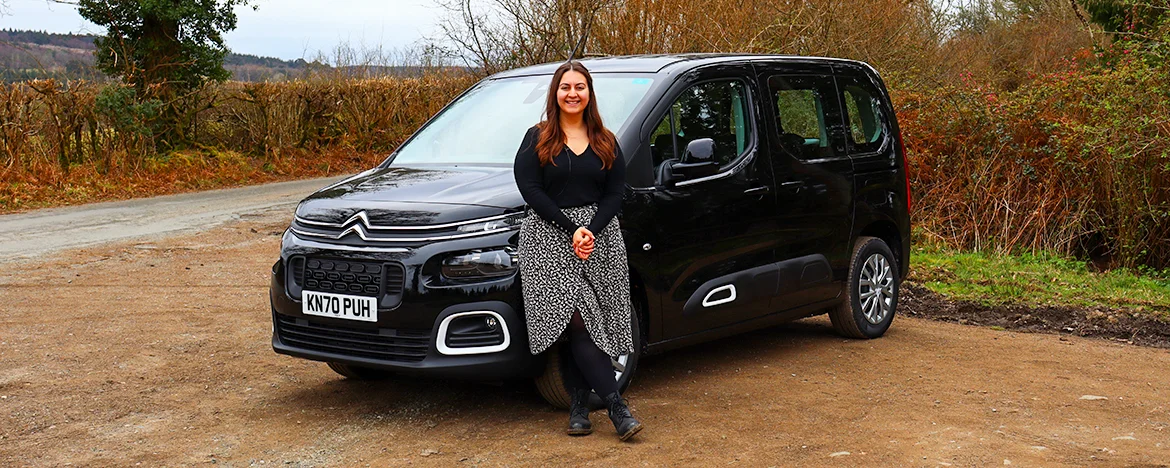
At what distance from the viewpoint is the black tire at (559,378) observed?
19.3 feet

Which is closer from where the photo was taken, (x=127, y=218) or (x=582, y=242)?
(x=582, y=242)

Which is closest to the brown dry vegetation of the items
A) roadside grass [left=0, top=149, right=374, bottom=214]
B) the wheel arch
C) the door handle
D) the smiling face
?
roadside grass [left=0, top=149, right=374, bottom=214]

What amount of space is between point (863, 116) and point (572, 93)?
10.8 ft

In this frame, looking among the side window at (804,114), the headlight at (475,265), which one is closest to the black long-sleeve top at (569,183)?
the headlight at (475,265)

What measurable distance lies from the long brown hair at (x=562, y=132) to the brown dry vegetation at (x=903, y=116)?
7133 mm

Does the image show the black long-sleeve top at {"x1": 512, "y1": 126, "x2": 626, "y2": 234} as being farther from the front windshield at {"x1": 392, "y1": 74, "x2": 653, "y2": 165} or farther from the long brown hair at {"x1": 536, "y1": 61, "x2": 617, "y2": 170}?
the front windshield at {"x1": 392, "y1": 74, "x2": 653, "y2": 165}

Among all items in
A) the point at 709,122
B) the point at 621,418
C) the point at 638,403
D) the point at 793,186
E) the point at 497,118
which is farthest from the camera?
the point at 793,186

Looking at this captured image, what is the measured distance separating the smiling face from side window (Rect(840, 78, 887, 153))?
116 inches

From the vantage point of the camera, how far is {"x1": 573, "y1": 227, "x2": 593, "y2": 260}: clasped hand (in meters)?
5.50

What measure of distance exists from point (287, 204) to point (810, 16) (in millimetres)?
8034

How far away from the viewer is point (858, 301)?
318 inches

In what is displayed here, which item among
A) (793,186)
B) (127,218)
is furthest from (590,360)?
(127,218)

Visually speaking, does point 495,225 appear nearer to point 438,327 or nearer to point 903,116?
point 438,327

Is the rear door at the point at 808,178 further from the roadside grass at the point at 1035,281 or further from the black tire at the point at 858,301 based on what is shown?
the roadside grass at the point at 1035,281
